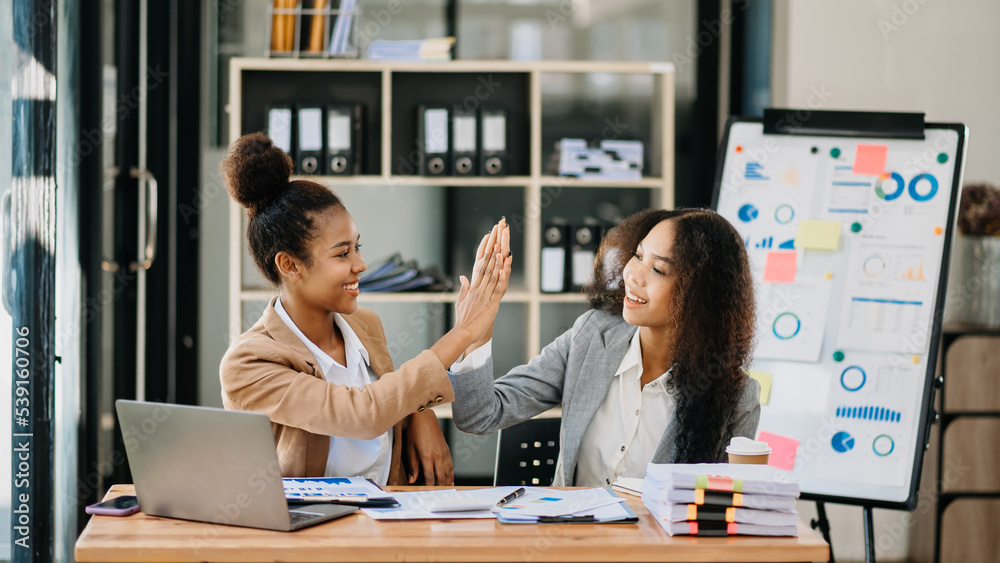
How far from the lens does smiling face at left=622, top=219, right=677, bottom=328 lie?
1.93 m

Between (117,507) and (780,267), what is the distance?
1.88 metres

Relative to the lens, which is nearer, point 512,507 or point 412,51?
point 512,507

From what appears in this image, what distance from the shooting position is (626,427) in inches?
76.5

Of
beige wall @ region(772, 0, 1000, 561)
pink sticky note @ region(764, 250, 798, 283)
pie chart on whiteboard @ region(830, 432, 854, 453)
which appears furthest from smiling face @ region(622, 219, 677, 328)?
beige wall @ region(772, 0, 1000, 561)

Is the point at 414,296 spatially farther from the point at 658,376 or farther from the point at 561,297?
the point at 658,376

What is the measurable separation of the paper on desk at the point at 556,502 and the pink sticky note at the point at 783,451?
41.0 inches

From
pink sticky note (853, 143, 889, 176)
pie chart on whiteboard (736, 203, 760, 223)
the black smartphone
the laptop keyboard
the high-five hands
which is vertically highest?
pink sticky note (853, 143, 889, 176)

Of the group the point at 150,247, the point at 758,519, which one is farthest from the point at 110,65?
the point at 758,519

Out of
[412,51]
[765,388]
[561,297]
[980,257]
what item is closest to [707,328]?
[765,388]

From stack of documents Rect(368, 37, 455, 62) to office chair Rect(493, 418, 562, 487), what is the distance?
1.91 meters

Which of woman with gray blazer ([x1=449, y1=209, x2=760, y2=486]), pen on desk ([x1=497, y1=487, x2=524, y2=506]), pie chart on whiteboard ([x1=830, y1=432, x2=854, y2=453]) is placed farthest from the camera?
pie chart on whiteboard ([x1=830, y1=432, x2=854, y2=453])

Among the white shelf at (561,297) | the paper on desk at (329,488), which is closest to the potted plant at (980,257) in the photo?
the white shelf at (561,297)

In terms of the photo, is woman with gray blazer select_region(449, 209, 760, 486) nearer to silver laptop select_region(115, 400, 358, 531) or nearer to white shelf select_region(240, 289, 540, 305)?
silver laptop select_region(115, 400, 358, 531)

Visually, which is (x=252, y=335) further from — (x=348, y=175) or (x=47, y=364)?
(x=348, y=175)
